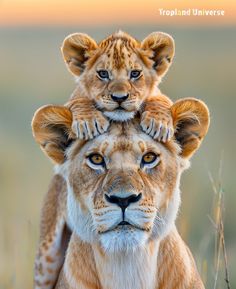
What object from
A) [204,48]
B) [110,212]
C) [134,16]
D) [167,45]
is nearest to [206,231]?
[204,48]

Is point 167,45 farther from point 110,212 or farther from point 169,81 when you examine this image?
point 169,81

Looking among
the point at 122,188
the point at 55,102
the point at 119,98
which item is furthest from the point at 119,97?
the point at 55,102

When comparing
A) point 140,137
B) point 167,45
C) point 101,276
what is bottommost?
point 101,276

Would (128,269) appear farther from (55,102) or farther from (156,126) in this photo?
(55,102)

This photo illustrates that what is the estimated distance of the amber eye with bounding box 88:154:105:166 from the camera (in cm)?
427

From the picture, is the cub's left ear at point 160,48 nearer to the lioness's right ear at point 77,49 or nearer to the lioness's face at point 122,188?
the lioness's right ear at point 77,49

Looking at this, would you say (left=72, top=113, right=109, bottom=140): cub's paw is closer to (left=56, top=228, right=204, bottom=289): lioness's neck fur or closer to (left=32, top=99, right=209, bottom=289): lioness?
(left=32, top=99, right=209, bottom=289): lioness

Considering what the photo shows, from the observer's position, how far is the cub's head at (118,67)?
436 centimetres

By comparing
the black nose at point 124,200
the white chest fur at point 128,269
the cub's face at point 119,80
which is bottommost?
the white chest fur at point 128,269

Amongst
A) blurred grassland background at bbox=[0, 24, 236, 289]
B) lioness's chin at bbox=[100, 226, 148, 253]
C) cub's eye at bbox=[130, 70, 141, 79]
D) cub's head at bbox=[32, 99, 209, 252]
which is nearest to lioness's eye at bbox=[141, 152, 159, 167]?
cub's head at bbox=[32, 99, 209, 252]

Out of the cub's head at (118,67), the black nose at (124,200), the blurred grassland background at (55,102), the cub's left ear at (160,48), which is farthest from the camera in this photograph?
the blurred grassland background at (55,102)

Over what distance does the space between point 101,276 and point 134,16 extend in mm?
1577

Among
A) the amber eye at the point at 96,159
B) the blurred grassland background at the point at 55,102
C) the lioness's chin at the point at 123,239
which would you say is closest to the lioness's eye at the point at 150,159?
the amber eye at the point at 96,159

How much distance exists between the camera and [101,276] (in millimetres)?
4355
